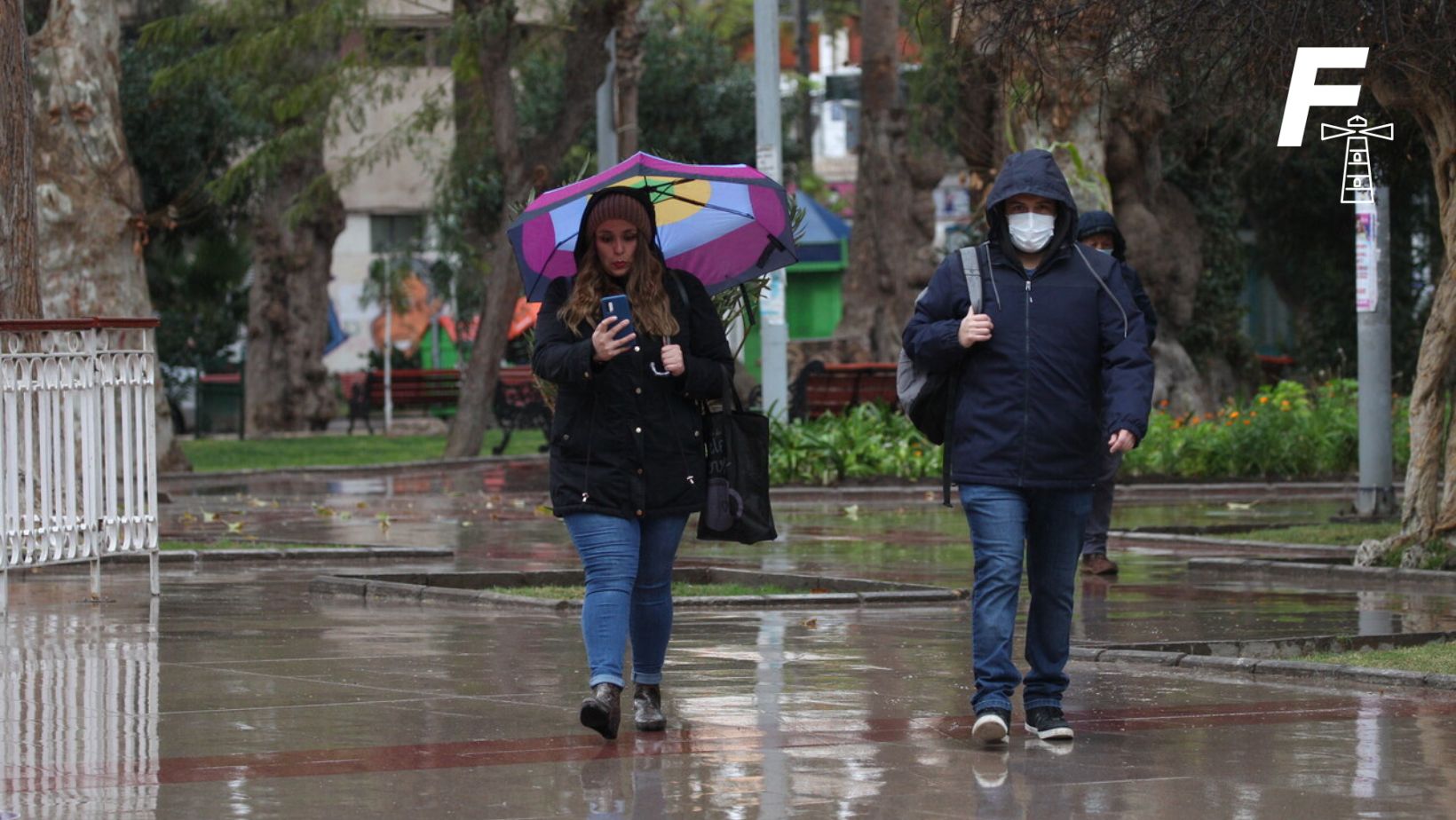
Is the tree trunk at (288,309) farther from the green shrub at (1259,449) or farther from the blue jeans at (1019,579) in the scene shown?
the blue jeans at (1019,579)

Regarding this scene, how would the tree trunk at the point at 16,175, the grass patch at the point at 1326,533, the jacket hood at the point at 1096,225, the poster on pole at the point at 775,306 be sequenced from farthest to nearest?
the poster on pole at the point at 775,306
the grass patch at the point at 1326,533
the tree trunk at the point at 16,175
the jacket hood at the point at 1096,225

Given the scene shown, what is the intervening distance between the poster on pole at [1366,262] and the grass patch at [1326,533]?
1.66 metres

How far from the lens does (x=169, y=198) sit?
38062 mm

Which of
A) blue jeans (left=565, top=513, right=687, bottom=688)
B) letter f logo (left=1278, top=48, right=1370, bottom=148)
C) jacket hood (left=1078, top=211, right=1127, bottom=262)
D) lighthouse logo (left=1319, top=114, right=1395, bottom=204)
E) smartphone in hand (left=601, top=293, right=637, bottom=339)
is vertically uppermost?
letter f logo (left=1278, top=48, right=1370, bottom=148)

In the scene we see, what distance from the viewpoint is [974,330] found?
24.6 feet

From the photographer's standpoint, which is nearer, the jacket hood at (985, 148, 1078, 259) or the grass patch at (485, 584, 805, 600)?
the jacket hood at (985, 148, 1078, 259)

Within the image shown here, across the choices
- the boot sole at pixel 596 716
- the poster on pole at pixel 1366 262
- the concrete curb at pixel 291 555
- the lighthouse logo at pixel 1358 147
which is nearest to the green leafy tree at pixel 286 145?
the concrete curb at pixel 291 555

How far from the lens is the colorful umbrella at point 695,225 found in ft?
27.9

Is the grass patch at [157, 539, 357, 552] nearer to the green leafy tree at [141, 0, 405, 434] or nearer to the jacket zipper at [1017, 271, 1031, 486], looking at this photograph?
the jacket zipper at [1017, 271, 1031, 486]

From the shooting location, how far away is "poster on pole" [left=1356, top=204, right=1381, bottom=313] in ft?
57.3

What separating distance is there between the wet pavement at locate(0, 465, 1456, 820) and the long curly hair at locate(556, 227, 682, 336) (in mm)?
1355

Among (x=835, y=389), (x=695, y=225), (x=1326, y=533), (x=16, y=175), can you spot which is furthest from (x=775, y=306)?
(x=695, y=225)

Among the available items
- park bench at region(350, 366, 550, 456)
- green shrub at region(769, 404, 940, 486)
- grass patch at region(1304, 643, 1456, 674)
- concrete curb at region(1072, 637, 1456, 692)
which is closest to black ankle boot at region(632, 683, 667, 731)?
concrete curb at region(1072, 637, 1456, 692)

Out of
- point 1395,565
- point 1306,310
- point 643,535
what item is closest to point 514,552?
point 1395,565
